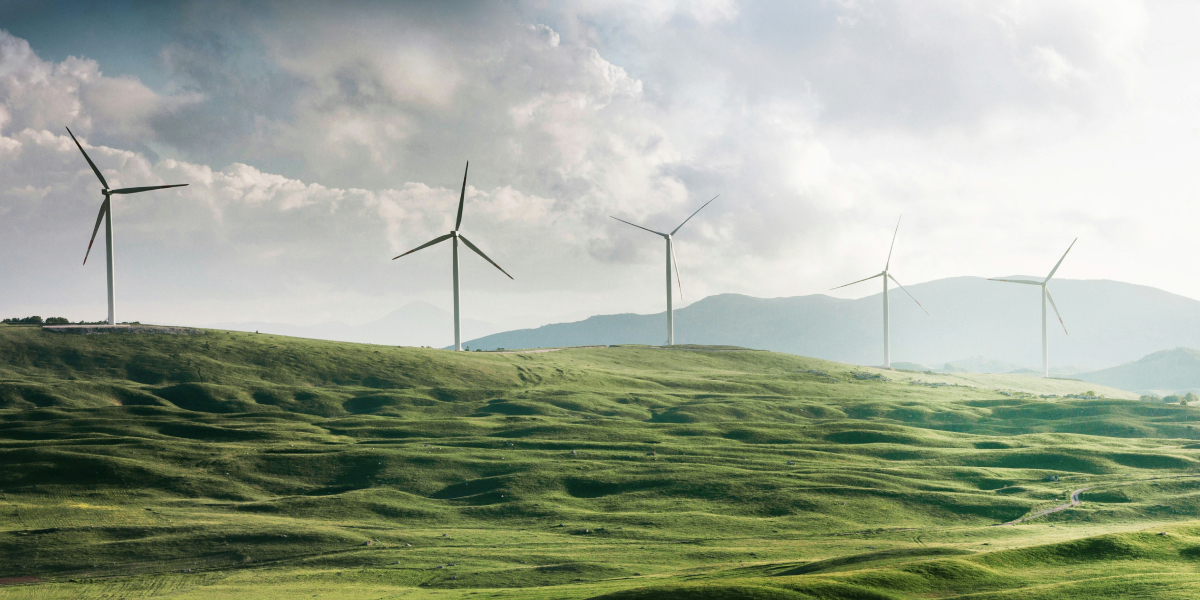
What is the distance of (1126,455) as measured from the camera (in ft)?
385

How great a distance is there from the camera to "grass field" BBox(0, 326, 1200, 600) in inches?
2237

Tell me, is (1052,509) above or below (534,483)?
below

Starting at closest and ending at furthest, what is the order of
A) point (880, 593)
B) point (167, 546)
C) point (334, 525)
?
point (880, 593)
point (167, 546)
point (334, 525)

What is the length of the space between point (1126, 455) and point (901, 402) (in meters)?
57.5

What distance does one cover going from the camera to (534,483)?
100062 millimetres

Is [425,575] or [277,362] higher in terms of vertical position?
[277,362]

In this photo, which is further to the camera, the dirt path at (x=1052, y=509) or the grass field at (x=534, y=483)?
the dirt path at (x=1052, y=509)

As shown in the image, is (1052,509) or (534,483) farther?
(534,483)

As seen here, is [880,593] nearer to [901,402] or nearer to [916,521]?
[916,521]

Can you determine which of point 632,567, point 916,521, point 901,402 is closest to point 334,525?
point 632,567

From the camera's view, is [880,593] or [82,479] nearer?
[880,593]

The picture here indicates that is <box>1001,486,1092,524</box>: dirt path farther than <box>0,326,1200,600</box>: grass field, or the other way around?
<box>1001,486,1092,524</box>: dirt path

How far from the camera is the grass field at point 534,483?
56.8 metres

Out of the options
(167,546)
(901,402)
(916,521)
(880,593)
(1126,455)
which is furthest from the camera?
(901,402)
